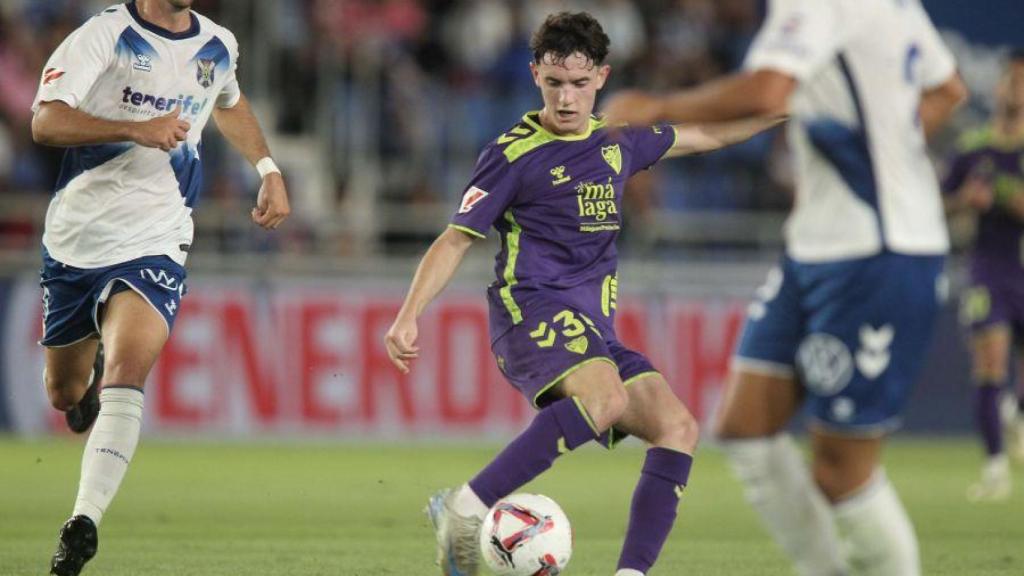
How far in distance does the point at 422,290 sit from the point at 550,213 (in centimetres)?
74

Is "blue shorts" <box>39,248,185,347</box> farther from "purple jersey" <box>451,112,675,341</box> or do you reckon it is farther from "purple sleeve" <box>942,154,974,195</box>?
"purple sleeve" <box>942,154,974,195</box>

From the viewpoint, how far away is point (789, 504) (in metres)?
5.71

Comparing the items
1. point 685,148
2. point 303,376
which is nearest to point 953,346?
point 303,376

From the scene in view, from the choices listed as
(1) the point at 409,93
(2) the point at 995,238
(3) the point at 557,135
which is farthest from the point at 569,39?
(1) the point at 409,93

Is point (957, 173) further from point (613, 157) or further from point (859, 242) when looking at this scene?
point (859, 242)

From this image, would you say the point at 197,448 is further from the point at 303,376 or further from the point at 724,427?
the point at 724,427

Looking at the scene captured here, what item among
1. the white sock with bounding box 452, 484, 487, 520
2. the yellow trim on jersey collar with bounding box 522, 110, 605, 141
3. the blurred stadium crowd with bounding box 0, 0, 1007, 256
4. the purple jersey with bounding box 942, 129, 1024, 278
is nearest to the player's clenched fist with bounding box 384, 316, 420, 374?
the white sock with bounding box 452, 484, 487, 520

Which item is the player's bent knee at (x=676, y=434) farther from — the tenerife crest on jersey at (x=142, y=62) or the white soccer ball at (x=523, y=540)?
the tenerife crest on jersey at (x=142, y=62)

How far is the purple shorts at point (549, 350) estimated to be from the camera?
22.1 ft

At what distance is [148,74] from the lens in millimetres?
7523

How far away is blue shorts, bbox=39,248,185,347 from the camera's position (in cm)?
749

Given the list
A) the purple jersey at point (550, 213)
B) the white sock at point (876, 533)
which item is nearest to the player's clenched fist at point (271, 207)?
the purple jersey at point (550, 213)

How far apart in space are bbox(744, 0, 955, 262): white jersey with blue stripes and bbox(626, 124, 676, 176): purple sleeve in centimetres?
178

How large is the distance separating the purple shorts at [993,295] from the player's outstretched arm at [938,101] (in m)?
7.31
